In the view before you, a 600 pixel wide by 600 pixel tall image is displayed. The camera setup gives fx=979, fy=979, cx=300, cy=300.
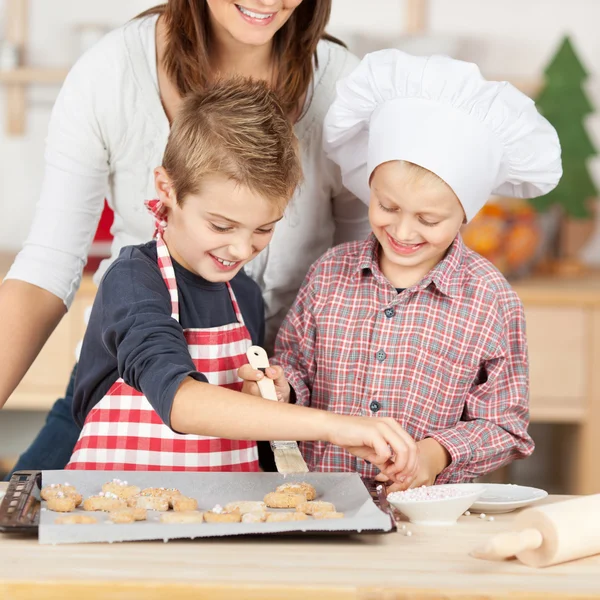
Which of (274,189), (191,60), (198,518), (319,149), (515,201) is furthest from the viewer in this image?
(515,201)

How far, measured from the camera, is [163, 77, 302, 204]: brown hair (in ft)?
3.88

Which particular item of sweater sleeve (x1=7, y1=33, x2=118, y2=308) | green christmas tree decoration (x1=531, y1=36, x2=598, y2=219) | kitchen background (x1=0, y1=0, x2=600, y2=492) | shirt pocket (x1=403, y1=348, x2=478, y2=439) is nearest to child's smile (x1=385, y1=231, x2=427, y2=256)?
shirt pocket (x1=403, y1=348, x2=478, y2=439)

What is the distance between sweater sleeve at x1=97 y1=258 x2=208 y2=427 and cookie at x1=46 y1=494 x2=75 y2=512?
0.13 metres

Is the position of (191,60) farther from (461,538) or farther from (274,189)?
(461,538)

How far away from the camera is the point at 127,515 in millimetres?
931

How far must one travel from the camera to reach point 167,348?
1.06 m

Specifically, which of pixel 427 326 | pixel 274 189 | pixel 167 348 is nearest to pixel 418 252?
pixel 427 326

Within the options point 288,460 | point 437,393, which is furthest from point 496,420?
point 288,460

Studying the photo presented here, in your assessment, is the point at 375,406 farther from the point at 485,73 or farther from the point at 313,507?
the point at 485,73

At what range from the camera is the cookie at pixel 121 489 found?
1007mm

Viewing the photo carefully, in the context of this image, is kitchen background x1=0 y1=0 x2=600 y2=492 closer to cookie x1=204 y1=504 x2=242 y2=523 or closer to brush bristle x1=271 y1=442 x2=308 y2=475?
brush bristle x1=271 y1=442 x2=308 y2=475

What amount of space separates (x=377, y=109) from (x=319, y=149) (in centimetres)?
20

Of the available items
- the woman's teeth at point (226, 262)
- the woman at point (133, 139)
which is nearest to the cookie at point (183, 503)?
the woman's teeth at point (226, 262)

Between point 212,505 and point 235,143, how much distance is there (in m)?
0.44
